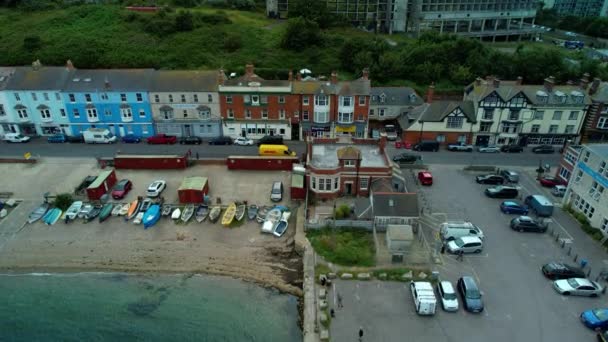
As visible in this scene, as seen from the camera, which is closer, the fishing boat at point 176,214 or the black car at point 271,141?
the fishing boat at point 176,214

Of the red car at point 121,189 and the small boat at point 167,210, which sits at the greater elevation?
the red car at point 121,189

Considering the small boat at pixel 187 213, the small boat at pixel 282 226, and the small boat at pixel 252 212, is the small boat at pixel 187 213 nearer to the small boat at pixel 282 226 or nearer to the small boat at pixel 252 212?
the small boat at pixel 252 212

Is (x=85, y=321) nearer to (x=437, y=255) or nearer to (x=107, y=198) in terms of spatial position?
(x=107, y=198)

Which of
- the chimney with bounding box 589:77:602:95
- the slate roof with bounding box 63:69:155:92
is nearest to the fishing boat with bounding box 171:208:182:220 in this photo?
the slate roof with bounding box 63:69:155:92

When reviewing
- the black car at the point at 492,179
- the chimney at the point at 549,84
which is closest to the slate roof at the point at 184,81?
the black car at the point at 492,179

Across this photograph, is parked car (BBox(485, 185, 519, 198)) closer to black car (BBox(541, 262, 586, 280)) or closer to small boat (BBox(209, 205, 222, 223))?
black car (BBox(541, 262, 586, 280))

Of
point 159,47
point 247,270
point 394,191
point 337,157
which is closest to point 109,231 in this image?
point 247,270
